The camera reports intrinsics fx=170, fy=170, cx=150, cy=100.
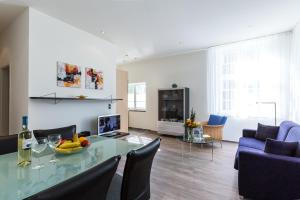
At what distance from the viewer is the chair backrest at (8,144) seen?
1543 mm

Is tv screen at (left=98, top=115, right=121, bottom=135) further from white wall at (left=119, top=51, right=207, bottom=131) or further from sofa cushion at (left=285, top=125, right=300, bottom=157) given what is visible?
sofa cushion at (left=285, top=125, right=300, bottom=157)

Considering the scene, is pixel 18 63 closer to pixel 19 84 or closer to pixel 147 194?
pixel 19 84

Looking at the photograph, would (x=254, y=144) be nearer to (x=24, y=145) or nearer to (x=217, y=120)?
(x=217, y=120)

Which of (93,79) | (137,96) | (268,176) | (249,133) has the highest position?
(93,79)

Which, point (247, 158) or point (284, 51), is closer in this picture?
point (247, 158)

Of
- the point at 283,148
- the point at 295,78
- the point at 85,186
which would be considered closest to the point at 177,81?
the point at 295,78

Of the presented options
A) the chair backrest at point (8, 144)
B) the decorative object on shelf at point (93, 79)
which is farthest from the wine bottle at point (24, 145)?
the decorative object on shelf at point (93, 79)

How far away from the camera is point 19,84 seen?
10.0ft

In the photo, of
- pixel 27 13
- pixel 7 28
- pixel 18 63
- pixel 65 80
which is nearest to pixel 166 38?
pixel 65 80

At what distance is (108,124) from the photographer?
3.91 metres

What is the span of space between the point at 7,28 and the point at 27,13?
46.5 inches

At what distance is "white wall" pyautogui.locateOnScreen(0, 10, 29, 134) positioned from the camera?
2.90m

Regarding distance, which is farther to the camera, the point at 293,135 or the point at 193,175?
the point at 193,175

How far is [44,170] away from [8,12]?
3298 millimetres
